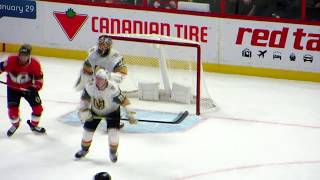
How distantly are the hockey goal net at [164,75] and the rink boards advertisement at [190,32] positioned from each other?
1796 millimetres

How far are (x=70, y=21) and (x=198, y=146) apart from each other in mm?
4877

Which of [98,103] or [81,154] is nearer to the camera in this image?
[98,103]

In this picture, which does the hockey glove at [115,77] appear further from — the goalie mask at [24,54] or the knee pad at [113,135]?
the goalie mask at [24,54]

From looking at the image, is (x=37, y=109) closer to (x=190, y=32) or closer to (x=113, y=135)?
(x=113, y=135)

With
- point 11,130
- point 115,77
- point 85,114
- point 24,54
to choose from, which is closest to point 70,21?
point 11,130

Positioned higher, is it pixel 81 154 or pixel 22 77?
pixel 22 77

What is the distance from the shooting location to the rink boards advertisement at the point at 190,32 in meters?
10.7

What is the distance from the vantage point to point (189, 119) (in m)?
8.59

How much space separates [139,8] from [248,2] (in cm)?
175

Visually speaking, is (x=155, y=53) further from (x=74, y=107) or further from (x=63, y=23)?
(x=63, y=23)

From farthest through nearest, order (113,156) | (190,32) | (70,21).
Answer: (70,21)
(190,32)
(113,156)

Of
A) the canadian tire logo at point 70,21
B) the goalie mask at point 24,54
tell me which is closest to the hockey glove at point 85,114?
the goalie mask at point 24,54

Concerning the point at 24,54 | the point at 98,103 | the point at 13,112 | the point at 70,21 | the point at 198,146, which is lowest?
the point at 198,146

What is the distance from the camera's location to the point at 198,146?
24.9ft
